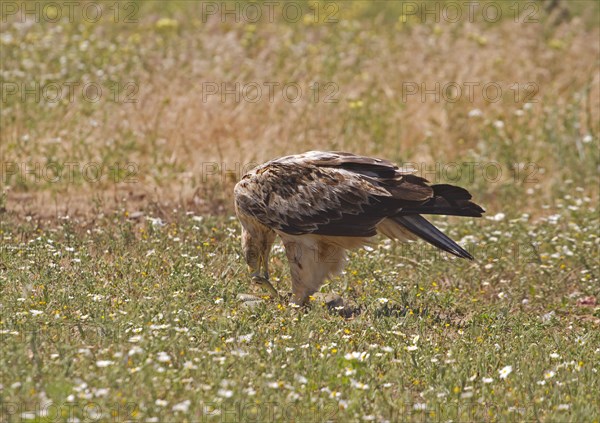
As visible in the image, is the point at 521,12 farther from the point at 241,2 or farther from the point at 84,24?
the point at 84,24

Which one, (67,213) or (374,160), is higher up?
(374,160)

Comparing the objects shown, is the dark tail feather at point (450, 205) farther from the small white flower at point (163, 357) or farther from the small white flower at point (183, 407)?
the small white flower at point (183, 407)

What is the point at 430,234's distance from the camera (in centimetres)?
778

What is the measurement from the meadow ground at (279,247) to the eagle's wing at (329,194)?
2.08 ft

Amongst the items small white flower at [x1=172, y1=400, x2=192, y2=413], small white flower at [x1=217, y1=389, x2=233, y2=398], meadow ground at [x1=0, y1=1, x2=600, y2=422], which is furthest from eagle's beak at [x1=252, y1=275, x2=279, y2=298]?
small white flower at [x1=172, y1=400, x2=192, y2=413]

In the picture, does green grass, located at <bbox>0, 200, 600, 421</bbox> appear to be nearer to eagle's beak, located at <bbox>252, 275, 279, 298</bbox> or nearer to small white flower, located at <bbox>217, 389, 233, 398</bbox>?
small white flower, located at <bbox>217, 389, 233, 398</bbox>

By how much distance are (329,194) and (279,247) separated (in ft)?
5.09

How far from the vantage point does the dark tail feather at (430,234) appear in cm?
763

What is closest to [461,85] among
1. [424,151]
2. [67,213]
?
[424,151]

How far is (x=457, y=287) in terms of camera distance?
8906 mm

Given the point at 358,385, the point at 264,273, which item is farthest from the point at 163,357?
the point at 264,273

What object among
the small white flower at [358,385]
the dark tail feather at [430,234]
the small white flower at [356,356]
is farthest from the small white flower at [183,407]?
the dark tail feather at [430,234]

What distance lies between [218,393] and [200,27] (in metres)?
12.4

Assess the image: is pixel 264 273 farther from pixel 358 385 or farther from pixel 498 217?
pixel 498 217
